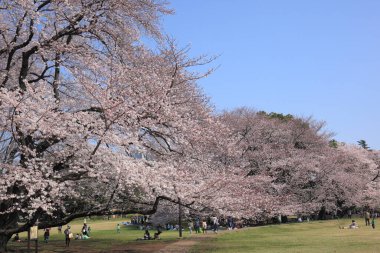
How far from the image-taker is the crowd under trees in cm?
1203

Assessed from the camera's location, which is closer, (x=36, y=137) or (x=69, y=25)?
(x=36, y=137)

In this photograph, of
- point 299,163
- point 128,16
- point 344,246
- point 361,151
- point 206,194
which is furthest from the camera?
point 361,151

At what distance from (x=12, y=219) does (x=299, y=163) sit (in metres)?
35.1

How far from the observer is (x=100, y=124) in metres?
12.1

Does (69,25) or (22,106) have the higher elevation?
(69,25)

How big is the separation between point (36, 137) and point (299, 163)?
118ft

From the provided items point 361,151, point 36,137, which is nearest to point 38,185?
point 36,137

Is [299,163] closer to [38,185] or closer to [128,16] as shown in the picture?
[128,16]

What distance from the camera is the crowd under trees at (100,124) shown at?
12031 millimetres

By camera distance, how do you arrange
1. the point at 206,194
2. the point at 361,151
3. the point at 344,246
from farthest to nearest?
1. the point at 361,151
2. the point at 344,246
3. the point at 206,194

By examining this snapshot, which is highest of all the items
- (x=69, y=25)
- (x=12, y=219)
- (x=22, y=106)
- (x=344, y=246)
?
(x=69, y=25)

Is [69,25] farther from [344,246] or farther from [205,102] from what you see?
[344,246]

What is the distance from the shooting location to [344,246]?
1897cm

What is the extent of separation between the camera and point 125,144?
41.2 ft
